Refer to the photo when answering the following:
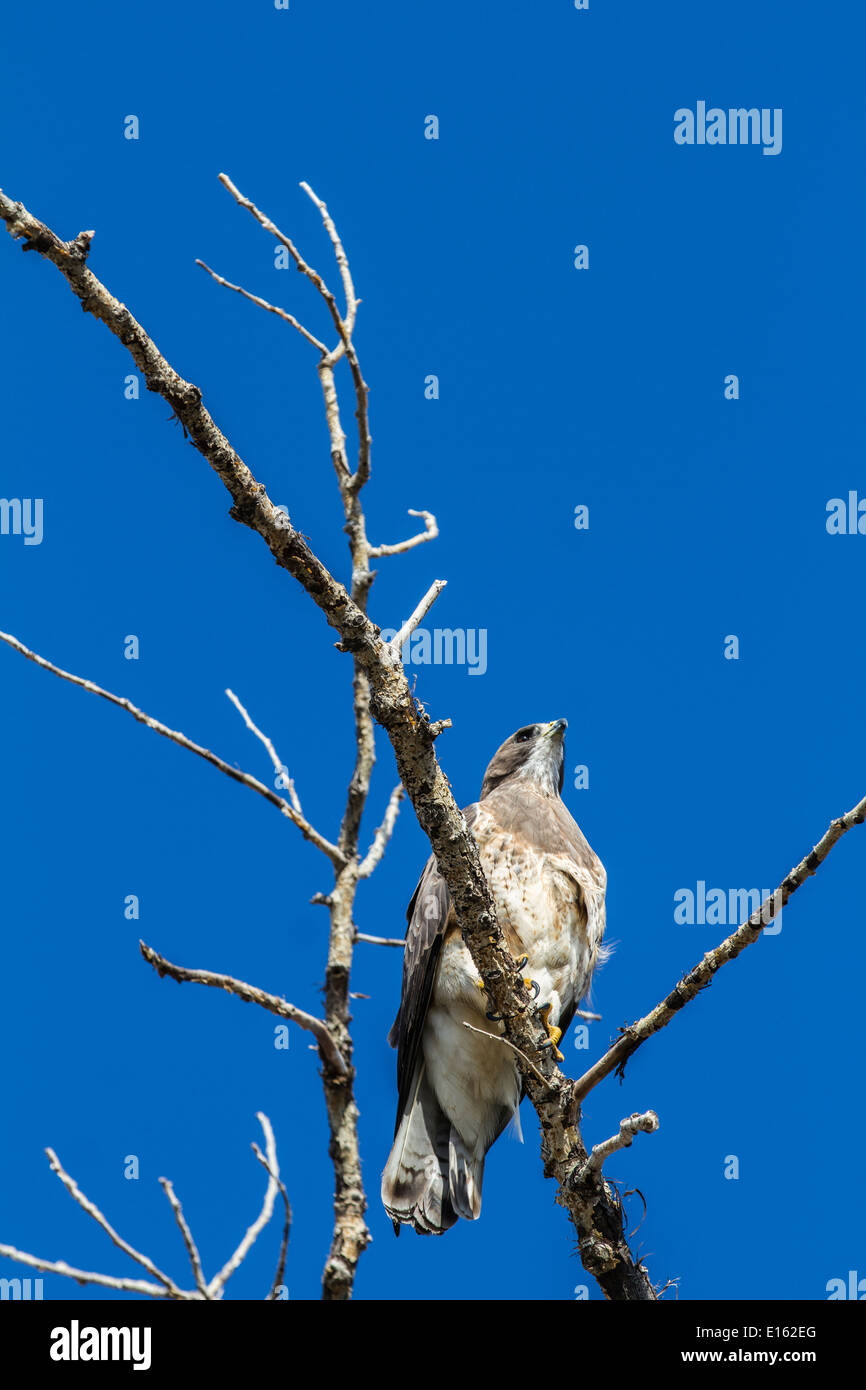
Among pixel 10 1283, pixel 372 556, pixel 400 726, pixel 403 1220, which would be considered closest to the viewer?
pixel 400 726

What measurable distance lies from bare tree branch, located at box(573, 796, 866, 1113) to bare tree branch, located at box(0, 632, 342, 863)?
207cm

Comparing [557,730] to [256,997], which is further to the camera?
[557,730]

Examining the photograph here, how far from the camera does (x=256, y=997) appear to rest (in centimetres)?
554

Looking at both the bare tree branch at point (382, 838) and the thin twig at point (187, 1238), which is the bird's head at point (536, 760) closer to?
the bare tree branch at point (382, 838)

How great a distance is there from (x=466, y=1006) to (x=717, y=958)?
2.40 m

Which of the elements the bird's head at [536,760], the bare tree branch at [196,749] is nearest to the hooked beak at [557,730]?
the bird's head at [536,760]

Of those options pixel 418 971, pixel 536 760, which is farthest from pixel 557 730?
pixel 418 971

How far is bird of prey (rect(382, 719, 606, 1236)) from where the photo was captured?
629 cm

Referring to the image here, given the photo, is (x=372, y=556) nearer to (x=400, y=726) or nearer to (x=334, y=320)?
(x=334, y=320)

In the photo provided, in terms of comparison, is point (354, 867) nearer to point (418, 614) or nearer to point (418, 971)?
point (418, 971)
